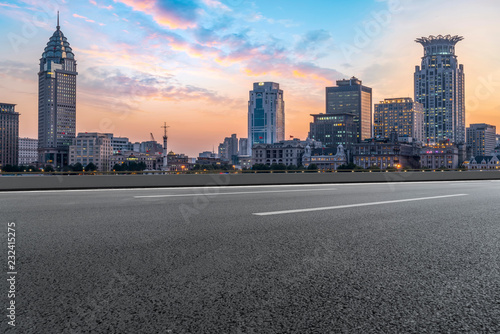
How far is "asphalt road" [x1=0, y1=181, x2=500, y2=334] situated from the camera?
8.90 feet

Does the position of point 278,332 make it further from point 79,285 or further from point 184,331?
point 79,285

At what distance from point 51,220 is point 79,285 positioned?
4.72 m

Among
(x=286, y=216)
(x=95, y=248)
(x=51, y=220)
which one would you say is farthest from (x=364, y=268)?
(x=51, y=220)

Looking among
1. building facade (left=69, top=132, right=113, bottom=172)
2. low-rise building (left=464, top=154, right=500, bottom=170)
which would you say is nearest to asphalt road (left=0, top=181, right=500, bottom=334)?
low-rise building (left=464, top=154, right=500, bottom=170)

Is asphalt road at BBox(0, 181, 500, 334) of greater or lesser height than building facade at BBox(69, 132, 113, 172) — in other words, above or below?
below

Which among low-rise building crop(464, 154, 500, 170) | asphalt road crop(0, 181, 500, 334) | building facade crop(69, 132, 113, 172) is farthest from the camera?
building facade crop(69, 132, 113, 172)

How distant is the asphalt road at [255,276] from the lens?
271 centimetres

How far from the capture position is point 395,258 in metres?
4.52

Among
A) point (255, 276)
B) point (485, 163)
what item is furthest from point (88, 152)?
point (255, 276)

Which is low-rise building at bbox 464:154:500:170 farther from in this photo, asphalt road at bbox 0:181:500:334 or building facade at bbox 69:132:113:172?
building facade at bbox 69:132:113:172

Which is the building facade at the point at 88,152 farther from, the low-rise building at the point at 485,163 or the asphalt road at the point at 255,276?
the asphalt road at the point at 255,276

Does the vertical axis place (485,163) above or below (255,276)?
above

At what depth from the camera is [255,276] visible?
148 inches

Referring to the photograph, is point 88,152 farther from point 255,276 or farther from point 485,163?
point 255,276
